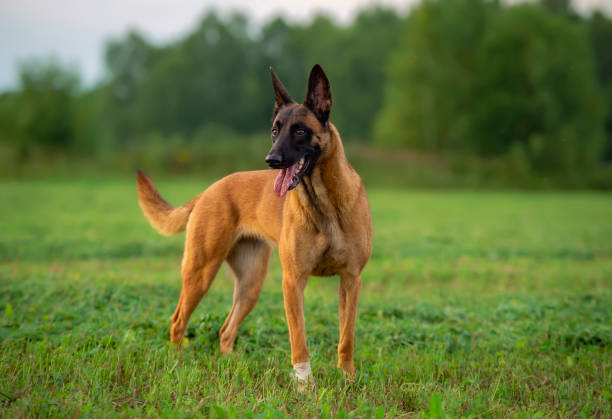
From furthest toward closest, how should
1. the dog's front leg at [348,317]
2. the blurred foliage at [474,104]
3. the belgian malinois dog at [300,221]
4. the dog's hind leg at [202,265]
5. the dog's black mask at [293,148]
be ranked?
1. the blurred foliage at [474,104]
2. the dog's hind leg at [202,265]
3. the dog's front leg at [348,317]
4. the belgian malinois dog at [300,221]
5. the dog's black mask at [293,148]

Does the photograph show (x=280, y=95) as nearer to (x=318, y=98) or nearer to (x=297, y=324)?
(x=318, y=98)

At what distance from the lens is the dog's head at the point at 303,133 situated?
4.13 meters

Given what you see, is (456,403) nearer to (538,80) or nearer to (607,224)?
(607,224)

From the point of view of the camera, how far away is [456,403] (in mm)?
3885

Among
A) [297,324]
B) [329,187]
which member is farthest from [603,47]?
[297,324]

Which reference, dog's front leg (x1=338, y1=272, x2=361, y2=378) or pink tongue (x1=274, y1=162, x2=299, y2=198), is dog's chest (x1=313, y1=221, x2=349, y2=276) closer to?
dog's front leg (x1=338, y1=272, x2=361, y2=378)

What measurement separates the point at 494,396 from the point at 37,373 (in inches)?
140

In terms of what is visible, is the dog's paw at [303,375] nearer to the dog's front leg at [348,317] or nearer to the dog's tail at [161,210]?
the dog's front leg at [348,317]

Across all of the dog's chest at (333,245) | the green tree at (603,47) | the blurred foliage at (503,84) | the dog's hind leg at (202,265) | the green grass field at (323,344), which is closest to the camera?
the green grass field at (323,344)

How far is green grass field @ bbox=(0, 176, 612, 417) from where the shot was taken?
3.90 meters

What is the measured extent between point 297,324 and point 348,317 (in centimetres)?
44

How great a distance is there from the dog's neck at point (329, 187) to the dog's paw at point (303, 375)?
48.2 inches

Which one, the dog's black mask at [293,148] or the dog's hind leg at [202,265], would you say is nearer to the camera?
the dog's black mask at [293,148]

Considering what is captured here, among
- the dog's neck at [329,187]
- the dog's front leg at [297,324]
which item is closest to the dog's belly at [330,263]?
the dog's front leg at [297,324]
